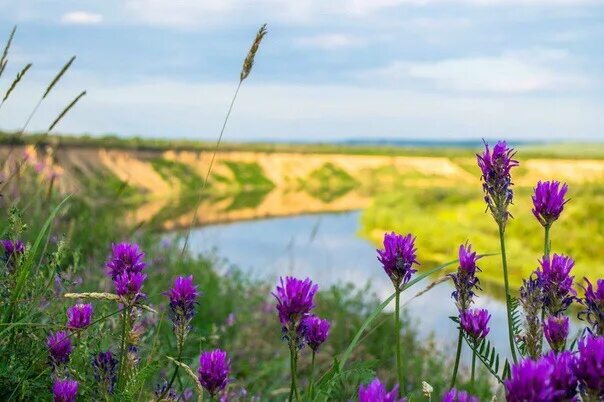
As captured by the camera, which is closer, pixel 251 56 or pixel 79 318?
pixel 79 318

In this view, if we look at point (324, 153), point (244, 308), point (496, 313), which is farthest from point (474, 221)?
point (324, 153)

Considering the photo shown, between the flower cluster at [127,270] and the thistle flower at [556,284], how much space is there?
1098 mm

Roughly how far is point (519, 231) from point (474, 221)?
503 centimetres

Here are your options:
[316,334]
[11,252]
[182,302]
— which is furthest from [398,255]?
[11,252]

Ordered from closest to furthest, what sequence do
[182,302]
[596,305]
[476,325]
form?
[596,305] < [476,325] < [182,302]

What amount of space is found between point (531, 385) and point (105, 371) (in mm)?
1470

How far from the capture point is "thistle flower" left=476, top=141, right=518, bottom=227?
83.1 inches

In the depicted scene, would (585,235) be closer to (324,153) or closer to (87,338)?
(87,338)

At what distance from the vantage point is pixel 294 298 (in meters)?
1.72

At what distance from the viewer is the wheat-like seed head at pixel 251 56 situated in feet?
9.07

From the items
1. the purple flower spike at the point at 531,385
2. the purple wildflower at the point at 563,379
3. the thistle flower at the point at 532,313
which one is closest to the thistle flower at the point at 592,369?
the purple wildflower at the point at 563,379

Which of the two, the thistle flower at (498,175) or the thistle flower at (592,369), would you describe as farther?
the thistle flower at (498,175)

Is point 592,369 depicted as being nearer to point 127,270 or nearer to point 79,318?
point 127,270

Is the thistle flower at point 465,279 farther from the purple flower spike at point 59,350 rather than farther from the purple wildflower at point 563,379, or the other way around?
the purple flower spike at point 59,350
